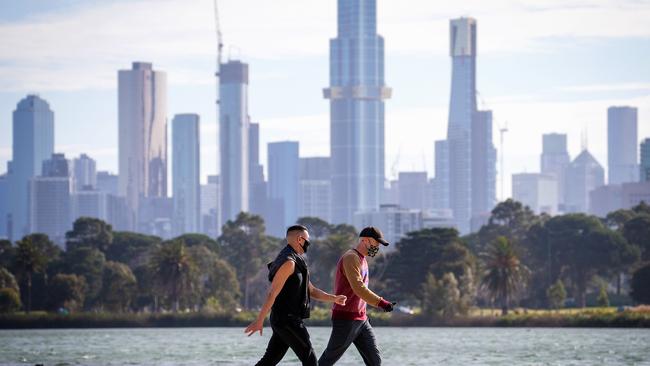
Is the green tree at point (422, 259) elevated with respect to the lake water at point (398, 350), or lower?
elevated

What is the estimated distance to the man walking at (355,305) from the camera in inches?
1021

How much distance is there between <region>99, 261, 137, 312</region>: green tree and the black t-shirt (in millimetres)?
118134

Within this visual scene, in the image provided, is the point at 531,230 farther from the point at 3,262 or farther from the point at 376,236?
the point at 376,236

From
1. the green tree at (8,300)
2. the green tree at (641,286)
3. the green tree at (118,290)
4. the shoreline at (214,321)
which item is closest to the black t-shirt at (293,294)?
the shoreline at (214,321)

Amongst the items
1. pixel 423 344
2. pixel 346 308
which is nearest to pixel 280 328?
pixel 346 308

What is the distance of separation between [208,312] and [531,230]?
52290mm

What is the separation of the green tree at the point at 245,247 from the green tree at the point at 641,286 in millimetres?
42455

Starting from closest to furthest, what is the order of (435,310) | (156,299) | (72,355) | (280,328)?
(280,328)
(72,355)
(435,310)
(156,299)

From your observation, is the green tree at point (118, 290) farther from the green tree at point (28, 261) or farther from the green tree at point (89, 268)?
the green tree at point (28, 261)

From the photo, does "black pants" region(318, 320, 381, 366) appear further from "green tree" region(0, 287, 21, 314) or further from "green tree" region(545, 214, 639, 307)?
"green tree" region(545, 214, 639, 307)

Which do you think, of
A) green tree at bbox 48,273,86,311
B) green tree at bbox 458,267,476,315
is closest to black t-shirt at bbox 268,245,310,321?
green tree at bbox 458,267,476,315

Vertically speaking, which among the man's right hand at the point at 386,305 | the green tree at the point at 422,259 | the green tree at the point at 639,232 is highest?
the green tree at the point at 639,232

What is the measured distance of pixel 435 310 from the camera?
420 feet

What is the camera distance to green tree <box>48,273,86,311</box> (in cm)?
14012
